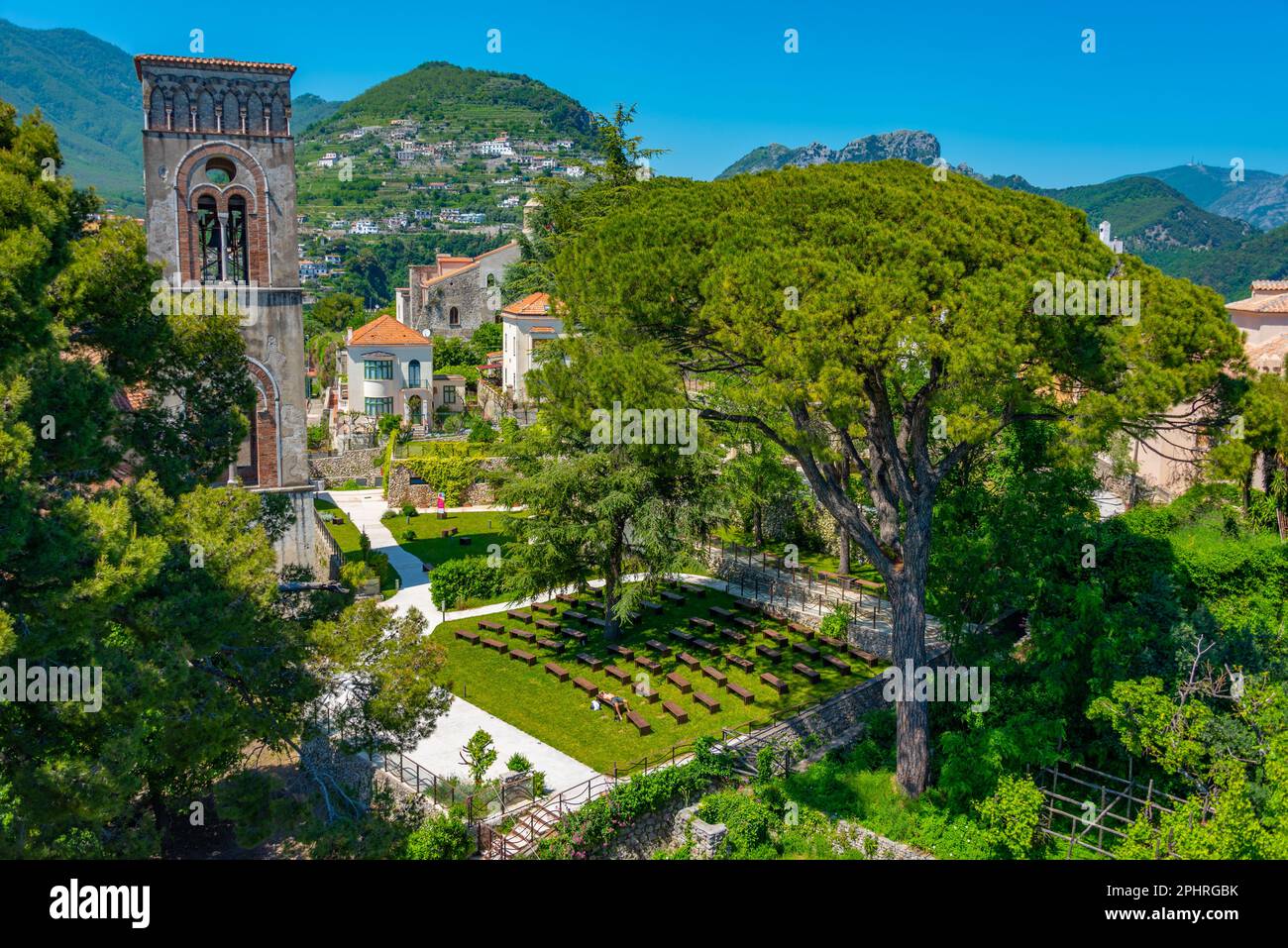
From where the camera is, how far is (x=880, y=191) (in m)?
18.6

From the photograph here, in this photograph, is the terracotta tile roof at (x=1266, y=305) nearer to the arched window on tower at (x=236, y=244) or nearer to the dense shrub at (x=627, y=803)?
the dense shrub at (x=627, y=803)

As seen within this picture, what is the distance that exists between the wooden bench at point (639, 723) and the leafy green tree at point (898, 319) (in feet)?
19.9

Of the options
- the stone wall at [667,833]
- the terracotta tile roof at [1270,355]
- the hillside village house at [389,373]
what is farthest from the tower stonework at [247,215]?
the hillside village house at [389,373]

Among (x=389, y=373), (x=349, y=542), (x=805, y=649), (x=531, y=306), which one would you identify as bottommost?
(x=805, y=649)

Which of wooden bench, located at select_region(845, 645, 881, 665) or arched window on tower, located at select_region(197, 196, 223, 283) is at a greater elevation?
arched window on tower, located at select_region(197, 196, 223, 283)

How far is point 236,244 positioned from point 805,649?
21.3m

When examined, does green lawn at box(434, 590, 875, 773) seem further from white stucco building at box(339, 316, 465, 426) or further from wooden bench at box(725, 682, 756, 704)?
white stucco building at box(339, 316, 465, 426)

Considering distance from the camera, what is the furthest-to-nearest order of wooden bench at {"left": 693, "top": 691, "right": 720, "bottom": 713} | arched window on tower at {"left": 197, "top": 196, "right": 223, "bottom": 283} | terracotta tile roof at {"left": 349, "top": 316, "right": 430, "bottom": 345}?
terracotta tile roof at {"left": 349, "top": 316, "right": 430, "bottom": 345}, arched window on tower at {"left": 197, "top": 196, "right": 223, "bottom": 283}, wooden bench at {"left": 693, "top": 691, "right": 720, "bottom": 713}

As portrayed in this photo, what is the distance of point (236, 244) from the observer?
30297 millimetres

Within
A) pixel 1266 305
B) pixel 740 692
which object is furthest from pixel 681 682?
pixel 1266 305

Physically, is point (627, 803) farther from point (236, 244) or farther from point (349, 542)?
point (349, 542)

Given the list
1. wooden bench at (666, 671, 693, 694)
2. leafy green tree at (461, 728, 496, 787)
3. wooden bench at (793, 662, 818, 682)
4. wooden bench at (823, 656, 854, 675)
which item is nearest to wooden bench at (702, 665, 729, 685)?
wooden bench at (666, 671, 693, 694)

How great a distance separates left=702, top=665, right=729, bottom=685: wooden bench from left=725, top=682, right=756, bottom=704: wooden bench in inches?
7.5

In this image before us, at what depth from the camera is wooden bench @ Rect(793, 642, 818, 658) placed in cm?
2725
